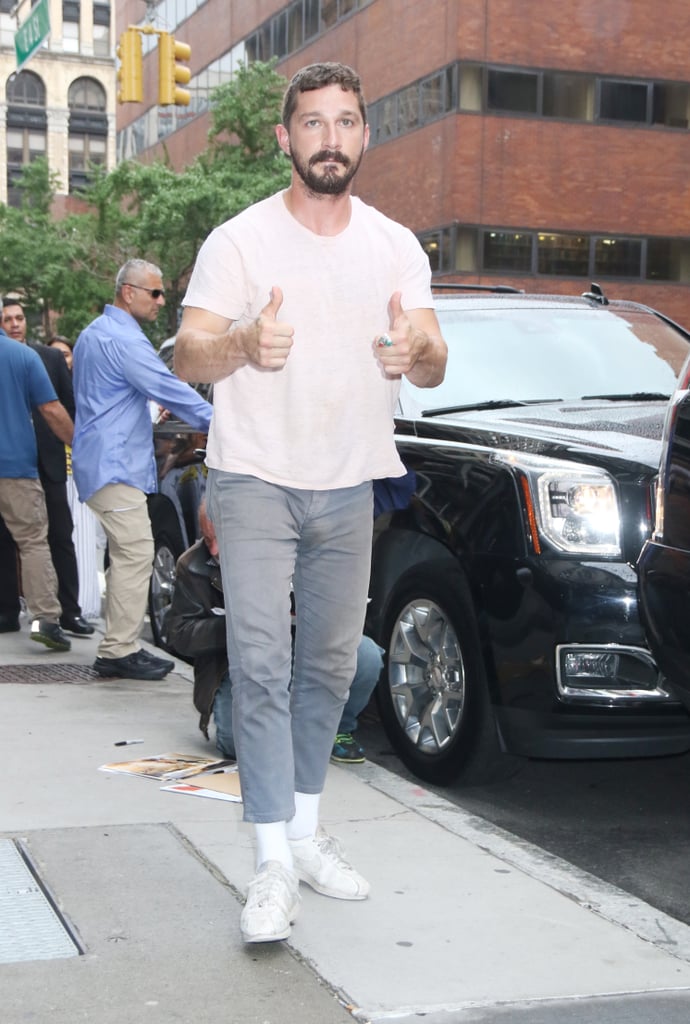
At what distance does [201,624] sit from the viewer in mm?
5453

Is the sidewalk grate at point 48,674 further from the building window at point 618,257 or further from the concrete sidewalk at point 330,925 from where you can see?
the building window at point 618,257

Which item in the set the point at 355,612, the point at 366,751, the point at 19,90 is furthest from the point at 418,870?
the point at 19,90

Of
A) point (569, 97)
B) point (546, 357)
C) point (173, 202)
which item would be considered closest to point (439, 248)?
point (569, 97)

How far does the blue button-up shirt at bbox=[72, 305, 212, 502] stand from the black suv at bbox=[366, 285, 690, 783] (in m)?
1.65

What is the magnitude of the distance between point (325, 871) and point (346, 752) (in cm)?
166

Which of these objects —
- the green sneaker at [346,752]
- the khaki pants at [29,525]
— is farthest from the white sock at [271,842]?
the khaki pants at [29,525]

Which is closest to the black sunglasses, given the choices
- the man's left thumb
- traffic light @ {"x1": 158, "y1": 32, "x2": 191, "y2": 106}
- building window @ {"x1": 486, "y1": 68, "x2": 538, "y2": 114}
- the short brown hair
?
the short brown hair

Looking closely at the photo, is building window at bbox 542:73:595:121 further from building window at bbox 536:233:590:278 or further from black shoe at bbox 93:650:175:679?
black shoe at bbox 93:650:175:679

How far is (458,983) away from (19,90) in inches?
3661

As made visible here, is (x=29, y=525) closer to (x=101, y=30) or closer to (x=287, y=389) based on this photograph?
(x=287, y=389)

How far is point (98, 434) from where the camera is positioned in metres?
7.22

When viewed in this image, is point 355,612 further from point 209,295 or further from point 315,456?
point 209,295

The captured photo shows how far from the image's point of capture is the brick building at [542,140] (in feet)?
113

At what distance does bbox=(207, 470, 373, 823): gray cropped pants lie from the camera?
11.9ft
